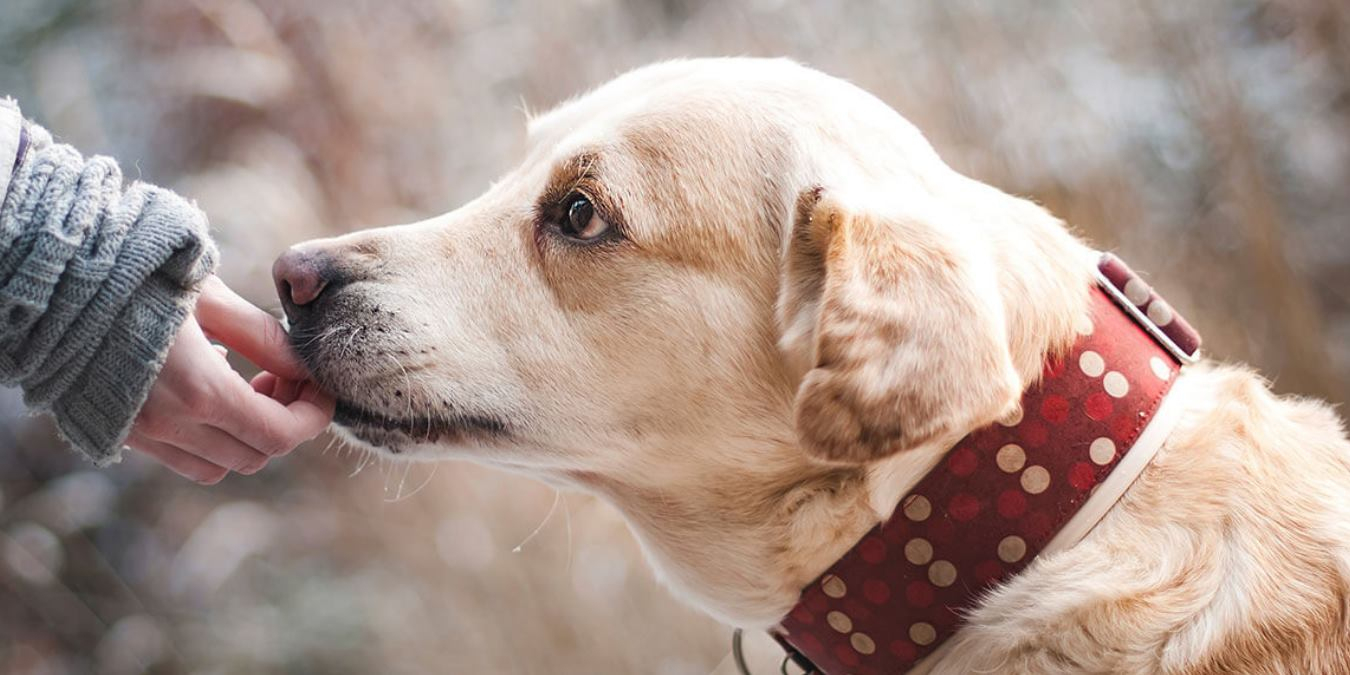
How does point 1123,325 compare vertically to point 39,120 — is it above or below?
above

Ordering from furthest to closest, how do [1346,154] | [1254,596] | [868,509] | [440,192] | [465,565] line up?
[1346,154] → [440,192] → [465,565] → [868,509] → [1254,596]

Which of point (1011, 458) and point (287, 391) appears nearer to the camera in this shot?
point (1011, 458)

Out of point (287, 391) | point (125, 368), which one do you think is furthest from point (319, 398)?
point (125, 368)

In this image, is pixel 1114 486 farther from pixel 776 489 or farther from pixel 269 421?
pixel 269 421

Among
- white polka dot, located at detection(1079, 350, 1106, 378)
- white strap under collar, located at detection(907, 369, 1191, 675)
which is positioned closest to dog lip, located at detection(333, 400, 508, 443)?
white strap under collar, located at detection(907, 369, 1191, 675)

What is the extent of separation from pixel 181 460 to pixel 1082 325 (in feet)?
4.97

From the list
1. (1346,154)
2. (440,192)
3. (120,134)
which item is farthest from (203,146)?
(1346,154)

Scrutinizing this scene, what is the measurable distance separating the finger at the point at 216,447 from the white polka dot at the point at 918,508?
3.44 ft

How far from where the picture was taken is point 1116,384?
5.28 ft

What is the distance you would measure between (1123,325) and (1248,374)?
0.32 metres

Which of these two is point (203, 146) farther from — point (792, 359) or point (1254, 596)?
point (1254, 596)

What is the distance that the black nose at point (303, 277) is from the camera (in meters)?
1.85

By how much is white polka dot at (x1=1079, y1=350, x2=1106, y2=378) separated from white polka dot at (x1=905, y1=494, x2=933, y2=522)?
0.31 metres

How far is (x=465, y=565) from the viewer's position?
3.44 meters
